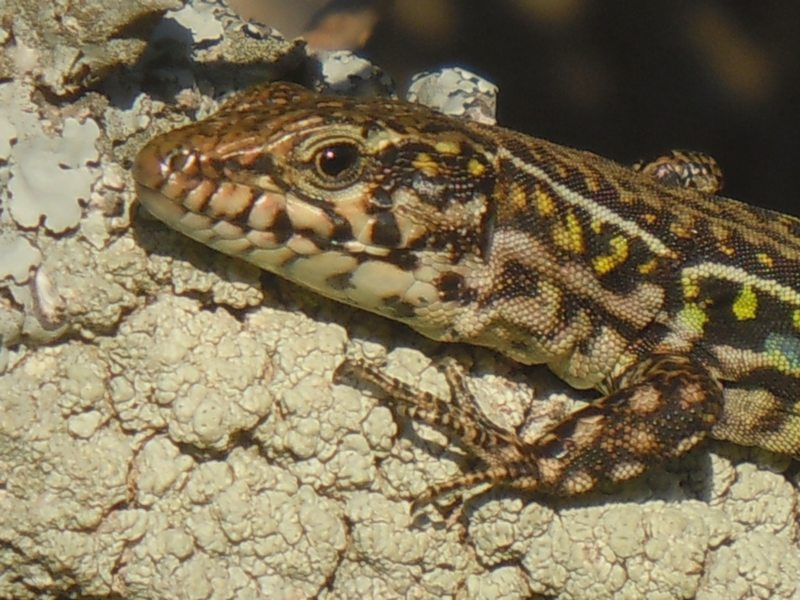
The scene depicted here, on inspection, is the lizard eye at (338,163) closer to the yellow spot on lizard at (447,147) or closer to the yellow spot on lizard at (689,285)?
the yellow spot on lizard at (447,147)

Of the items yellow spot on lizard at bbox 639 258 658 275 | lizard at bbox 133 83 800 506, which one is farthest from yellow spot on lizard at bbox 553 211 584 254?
yellow spot on lizard at bbox 639 258 658 275

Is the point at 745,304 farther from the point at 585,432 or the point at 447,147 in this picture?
the point at 447,147

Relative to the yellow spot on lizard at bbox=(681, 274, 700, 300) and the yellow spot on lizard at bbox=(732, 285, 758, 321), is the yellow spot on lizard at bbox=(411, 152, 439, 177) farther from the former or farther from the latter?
the yellow spot on lizard at bbox=(732, 285, 758, 321)

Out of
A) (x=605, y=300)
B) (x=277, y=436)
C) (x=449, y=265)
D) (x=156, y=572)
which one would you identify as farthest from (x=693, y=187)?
(x=156, y=572)

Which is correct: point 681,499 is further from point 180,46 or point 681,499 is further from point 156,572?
point 180,46

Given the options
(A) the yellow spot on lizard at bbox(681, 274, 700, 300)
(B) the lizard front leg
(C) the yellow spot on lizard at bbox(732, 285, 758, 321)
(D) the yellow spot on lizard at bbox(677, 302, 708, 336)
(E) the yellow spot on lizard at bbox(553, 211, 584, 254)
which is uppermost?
(E) the yellow spot on lizard at bbox(553, 211, 584, 254)

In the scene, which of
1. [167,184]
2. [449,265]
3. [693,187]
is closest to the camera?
[167,184]

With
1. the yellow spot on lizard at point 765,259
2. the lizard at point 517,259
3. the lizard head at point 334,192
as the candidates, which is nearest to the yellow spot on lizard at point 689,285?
the lizard at point 517,259
